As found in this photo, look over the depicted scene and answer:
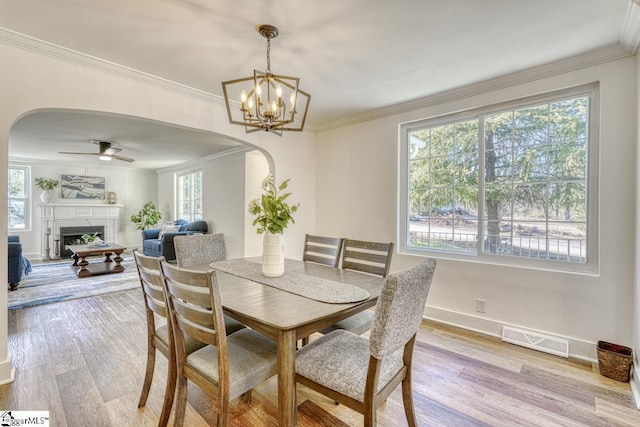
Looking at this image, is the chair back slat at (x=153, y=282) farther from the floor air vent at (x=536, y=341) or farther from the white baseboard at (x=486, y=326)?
the floor air vent at (x=536, y=341)

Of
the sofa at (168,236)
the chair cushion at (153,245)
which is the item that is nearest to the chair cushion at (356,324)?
the sofa at (168,236)

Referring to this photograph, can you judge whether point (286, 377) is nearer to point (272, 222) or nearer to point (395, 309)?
point (395, 309)

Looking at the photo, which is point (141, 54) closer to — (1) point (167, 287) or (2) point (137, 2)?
(2) point (137, 2)

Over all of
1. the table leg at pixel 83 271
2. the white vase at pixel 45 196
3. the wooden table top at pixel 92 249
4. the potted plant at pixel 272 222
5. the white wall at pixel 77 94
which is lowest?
the table leg at pixel 83 271

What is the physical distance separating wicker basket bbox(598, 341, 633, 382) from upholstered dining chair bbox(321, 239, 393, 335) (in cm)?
166

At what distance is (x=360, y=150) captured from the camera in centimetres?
382

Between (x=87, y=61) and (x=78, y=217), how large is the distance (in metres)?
6.52

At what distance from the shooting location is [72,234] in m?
7.13

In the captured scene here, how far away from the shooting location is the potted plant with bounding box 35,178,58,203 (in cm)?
666

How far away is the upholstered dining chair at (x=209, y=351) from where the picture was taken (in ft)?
4.28

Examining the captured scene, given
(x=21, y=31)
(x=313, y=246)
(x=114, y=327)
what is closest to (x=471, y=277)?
(x=313, y=246)

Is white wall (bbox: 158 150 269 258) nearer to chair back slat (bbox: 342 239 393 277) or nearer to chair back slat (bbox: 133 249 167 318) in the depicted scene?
chair back slat (bbox: 342 239 393 277)

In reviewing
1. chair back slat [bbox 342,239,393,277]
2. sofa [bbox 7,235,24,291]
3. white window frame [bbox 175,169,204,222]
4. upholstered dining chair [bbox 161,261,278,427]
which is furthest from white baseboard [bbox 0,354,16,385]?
white window frame [bbox 175,169,204,222]

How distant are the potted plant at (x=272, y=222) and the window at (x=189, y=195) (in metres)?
5.50
